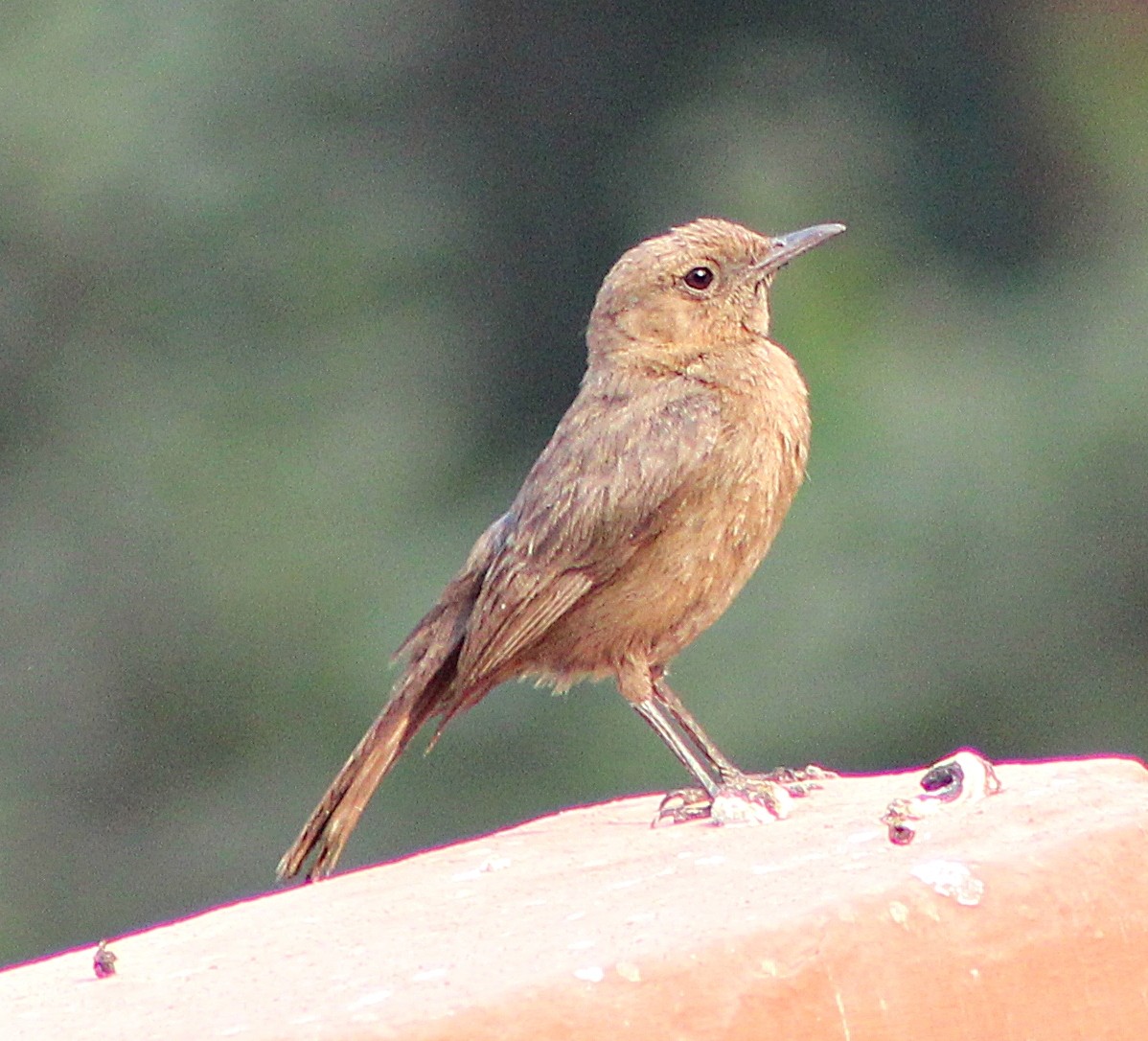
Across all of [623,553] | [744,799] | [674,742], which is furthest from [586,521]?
[744,799]

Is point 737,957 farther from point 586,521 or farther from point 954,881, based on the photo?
point 586,521

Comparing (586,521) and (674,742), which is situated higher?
(586,521)

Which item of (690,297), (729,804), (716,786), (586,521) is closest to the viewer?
(729,804)

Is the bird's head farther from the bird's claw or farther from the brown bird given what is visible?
the bird's claw

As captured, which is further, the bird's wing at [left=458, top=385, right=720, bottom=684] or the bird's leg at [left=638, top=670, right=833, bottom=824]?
the bird's wing at [left=458, top=385, right=720, bottom=684]

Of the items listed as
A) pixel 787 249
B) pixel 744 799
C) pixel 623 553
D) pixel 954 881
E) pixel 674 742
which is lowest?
pixel 954 881

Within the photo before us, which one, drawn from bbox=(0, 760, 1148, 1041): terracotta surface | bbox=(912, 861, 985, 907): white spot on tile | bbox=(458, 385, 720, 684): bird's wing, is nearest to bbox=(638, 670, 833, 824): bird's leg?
bbox=(458, 385, 720, 684): bird's wing

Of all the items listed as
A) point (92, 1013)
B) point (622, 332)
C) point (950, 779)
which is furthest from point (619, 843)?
point (622, 332)
